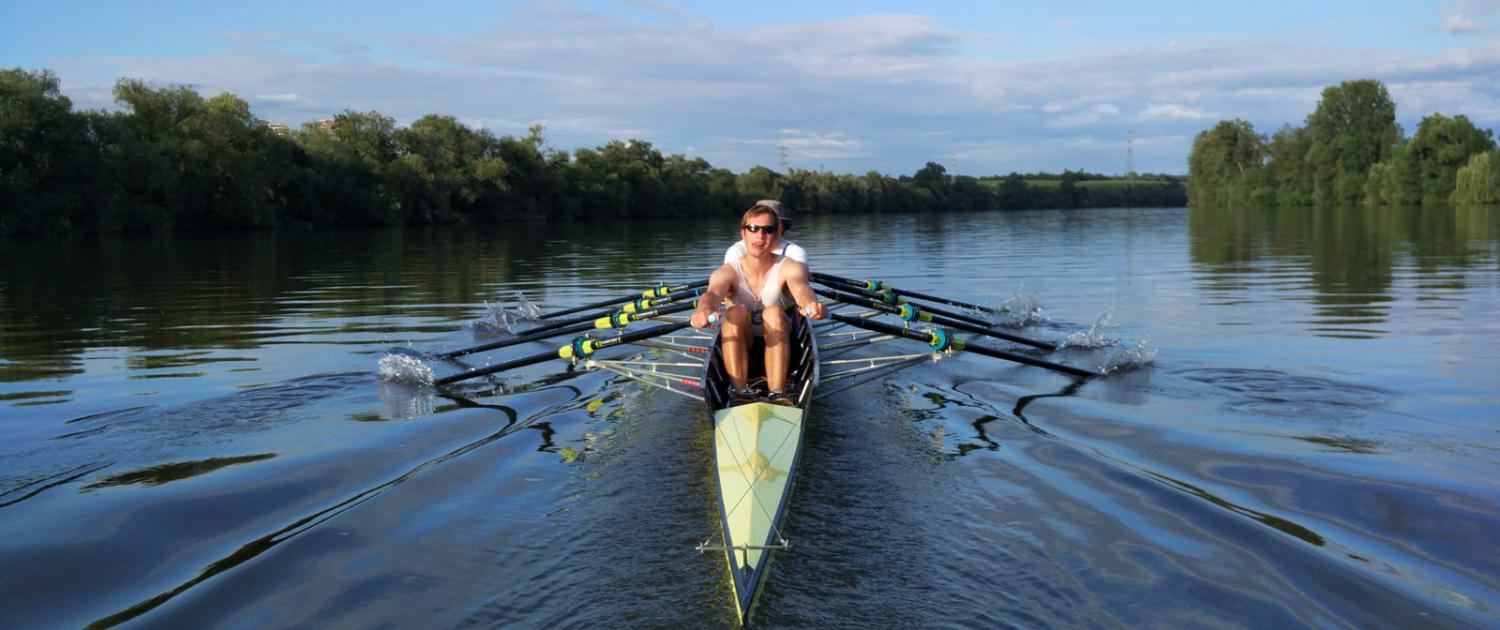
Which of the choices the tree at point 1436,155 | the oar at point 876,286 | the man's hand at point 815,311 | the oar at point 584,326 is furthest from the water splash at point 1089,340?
the tree at point 1436,155

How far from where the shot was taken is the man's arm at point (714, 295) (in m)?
5.71

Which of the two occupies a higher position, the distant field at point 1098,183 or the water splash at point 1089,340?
the distant field at point 1098,183

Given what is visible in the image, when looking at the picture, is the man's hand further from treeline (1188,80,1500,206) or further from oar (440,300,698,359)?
treeline (1188,80,1500,206)

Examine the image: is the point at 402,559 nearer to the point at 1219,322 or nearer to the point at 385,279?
the point at 1219,322

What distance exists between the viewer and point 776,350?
561cm

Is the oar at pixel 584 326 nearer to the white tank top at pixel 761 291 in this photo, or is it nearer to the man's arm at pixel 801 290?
the white tank top at pixel 761 291

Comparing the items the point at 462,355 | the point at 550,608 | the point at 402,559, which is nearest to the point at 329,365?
the point at 462,355

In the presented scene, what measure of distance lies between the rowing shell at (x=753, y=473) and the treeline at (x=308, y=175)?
3851 cm

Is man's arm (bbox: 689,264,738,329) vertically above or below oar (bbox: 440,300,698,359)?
above

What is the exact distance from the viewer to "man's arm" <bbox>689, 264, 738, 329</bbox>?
5.71 metres

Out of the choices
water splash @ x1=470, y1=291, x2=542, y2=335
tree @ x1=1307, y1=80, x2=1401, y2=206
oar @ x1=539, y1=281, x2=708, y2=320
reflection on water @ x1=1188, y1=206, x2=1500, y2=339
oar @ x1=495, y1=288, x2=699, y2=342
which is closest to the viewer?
oar @ x1=495, y1=288, x2=699, y2=342

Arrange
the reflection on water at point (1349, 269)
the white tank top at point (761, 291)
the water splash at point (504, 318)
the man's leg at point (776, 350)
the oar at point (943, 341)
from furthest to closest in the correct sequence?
the reflection on water at point (1349, 269) < the water splash at point (504, 318) < the oar at point (943, 341) < the white tank top at point (761, 291) < the man's leg at point (776, 350)

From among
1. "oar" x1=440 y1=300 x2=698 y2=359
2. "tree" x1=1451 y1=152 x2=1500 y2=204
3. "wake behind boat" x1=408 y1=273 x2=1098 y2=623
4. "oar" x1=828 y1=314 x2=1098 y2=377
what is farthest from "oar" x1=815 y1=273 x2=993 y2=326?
"tree" x1=1451 y1=152 x2=1500 y2=204

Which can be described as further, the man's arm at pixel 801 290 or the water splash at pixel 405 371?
the water splash at pixel 405 371
